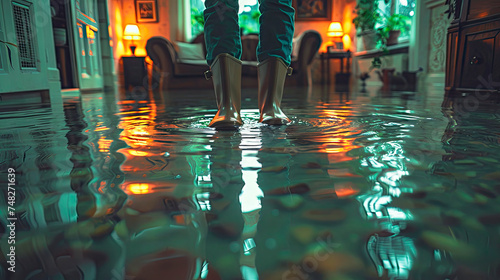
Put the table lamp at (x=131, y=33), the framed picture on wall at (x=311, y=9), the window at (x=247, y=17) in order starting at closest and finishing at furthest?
the table lamp at (x=131, y=33)
the window at (x=247, y=17)
the framed picture on wall at (x=311, y=9)

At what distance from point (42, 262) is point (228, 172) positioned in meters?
0.27

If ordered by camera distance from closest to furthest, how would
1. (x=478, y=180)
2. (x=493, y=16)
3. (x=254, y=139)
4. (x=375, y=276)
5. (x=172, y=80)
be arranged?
(x=375, y=276)
(x=478, y=180)
(x=254, y=139)
(x=493, y=16)
(x=172, y=80)

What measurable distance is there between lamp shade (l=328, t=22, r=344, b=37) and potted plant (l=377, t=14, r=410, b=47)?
45.1 inches

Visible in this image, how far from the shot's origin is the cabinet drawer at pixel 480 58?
6.03 feet

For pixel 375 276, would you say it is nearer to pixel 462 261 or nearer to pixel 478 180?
pixel 462 261

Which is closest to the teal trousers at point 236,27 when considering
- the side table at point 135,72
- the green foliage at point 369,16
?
the green foliage at point 369,16

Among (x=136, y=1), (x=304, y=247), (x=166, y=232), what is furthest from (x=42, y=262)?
(x=136, y=1)

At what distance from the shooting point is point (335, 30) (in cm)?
567

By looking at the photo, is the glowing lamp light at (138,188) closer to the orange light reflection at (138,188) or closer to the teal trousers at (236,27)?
the orange light reflection at (138,188)

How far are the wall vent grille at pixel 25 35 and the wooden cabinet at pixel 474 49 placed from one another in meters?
2.63

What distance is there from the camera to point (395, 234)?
0.29m

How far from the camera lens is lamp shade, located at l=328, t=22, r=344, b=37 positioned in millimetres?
5660

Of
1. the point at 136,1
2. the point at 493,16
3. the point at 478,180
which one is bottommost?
the point at 478,180

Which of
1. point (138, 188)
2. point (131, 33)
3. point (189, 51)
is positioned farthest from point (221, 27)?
point (131, 33)
